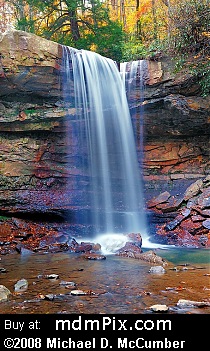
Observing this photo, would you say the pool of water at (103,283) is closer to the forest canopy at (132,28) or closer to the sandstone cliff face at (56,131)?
the sandstone cliff face at (56,131)

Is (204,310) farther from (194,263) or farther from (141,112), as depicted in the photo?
(141,112)

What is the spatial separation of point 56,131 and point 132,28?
12135 mm

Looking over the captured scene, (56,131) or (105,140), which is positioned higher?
(56,131)

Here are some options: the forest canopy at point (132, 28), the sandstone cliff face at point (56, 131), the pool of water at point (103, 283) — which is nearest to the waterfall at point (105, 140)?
the sandstone cliff face at point (56, 131)

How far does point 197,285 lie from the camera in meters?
5.68

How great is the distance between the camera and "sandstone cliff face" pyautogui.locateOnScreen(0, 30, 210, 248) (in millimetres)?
11578

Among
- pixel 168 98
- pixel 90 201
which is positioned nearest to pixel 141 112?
pixel 168 98

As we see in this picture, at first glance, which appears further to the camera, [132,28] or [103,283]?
[132,28]

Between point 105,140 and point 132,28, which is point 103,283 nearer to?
point 105,140

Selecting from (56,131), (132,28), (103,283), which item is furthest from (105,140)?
(132,28)

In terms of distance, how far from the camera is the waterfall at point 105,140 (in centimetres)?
1278

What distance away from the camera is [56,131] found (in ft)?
43.9

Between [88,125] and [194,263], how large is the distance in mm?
7505

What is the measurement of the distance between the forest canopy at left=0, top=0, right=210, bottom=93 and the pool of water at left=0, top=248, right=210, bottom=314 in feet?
25.8
